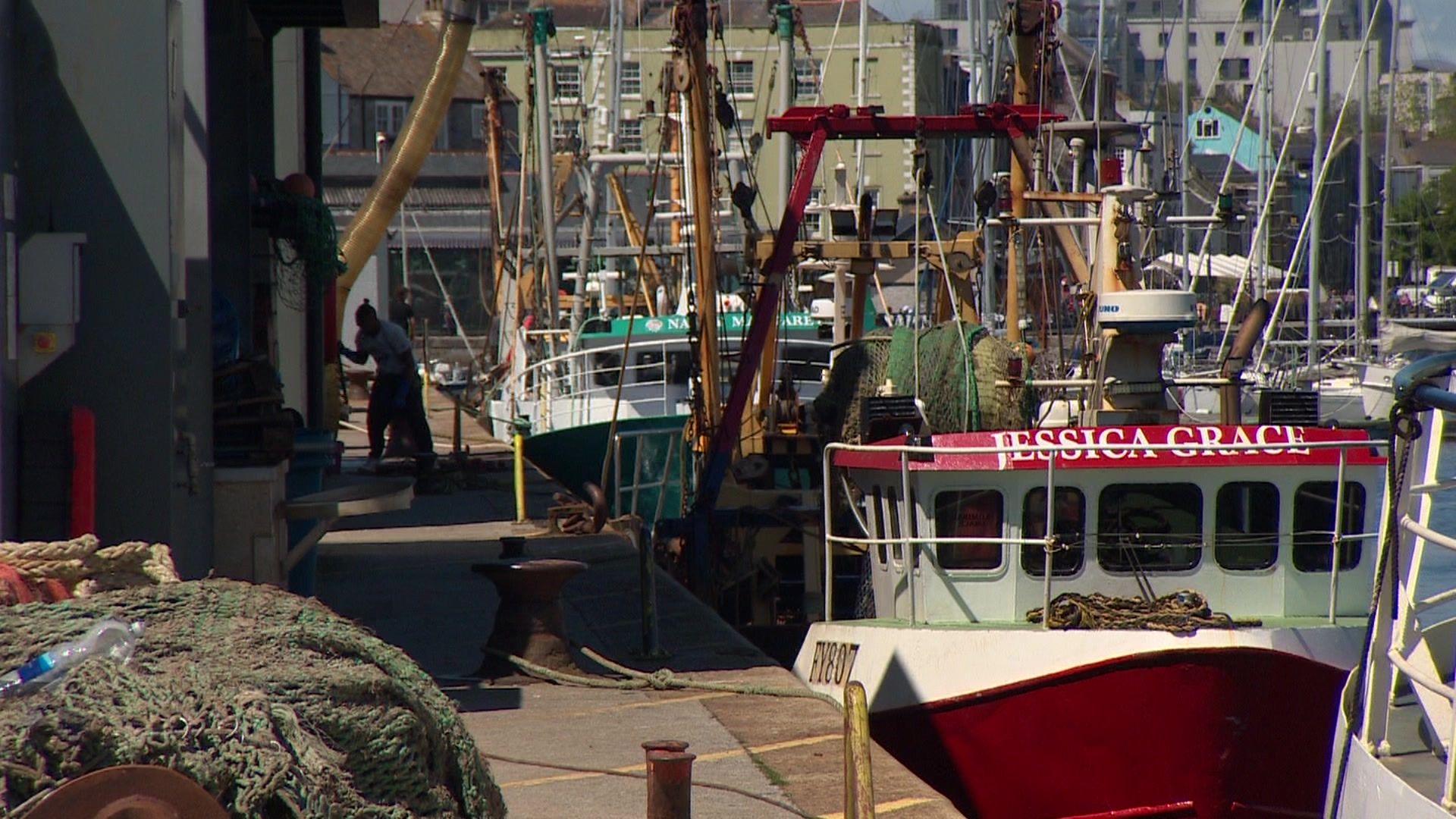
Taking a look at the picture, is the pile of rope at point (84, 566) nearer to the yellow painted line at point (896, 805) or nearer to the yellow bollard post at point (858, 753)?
the yellow bollard post at point (858, 753)

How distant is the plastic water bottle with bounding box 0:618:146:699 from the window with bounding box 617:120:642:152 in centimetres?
2308

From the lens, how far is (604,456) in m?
18.1

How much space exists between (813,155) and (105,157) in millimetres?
7229

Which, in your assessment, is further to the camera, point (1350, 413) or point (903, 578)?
point (1350, 413)

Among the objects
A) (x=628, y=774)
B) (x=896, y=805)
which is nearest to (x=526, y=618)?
(x=628, y=774)

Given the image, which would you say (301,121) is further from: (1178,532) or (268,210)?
(1178,532)

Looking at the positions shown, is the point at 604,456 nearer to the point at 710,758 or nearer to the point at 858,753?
the point at 710,758

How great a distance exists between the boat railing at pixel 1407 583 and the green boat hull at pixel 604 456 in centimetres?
1237

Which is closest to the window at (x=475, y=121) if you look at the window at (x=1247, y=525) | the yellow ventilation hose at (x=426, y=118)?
the yellow ventilation hose at (x=426, y=118)

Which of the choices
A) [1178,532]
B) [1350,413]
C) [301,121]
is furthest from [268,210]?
[1350,413]

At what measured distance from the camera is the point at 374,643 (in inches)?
190

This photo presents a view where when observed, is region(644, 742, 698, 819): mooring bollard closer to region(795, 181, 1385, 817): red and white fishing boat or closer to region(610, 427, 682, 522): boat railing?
region(795, 181, 1385, 817): red and white fishing boat

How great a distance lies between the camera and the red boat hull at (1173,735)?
866cm

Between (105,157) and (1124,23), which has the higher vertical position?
(1124,23)
